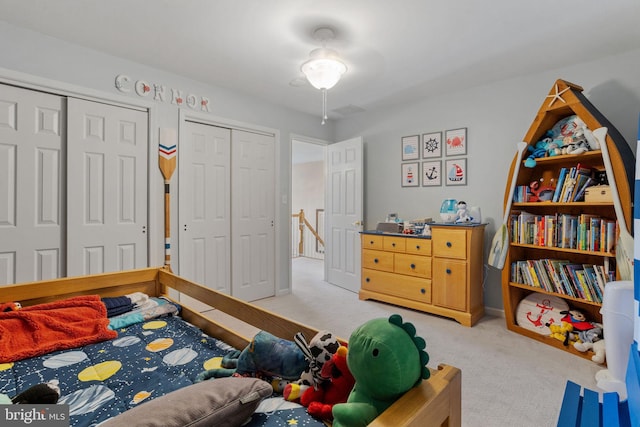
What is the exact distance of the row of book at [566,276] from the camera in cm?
235

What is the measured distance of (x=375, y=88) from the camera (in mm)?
3389

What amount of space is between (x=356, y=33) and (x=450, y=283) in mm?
2284

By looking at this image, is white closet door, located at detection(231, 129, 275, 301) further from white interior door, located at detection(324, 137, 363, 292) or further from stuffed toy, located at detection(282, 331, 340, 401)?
stuffed toy, located at detection(282, 331, 340, 401)

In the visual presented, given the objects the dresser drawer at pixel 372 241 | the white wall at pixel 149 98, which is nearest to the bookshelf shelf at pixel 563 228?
the dresser drawer at pixel 372 241

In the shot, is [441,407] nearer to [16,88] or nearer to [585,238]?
[585,238]

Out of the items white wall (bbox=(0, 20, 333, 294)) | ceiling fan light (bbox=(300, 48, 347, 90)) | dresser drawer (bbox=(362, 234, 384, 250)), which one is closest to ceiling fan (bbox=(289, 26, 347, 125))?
ceiling fan light (bbox=(300, 48, 347, 90))

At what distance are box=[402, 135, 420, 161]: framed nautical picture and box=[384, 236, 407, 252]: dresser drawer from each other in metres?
1.00

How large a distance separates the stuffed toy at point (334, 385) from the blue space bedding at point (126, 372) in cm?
5

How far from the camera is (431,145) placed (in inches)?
143

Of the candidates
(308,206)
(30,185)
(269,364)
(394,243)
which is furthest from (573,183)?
(308,206)

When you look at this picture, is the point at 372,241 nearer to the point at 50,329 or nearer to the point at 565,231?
the point at 565,231

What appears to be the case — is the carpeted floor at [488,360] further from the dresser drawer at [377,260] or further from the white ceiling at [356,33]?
the white ceiling at [356,33]

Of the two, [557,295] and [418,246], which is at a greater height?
[418,246]

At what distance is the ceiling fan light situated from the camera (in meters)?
2.32
